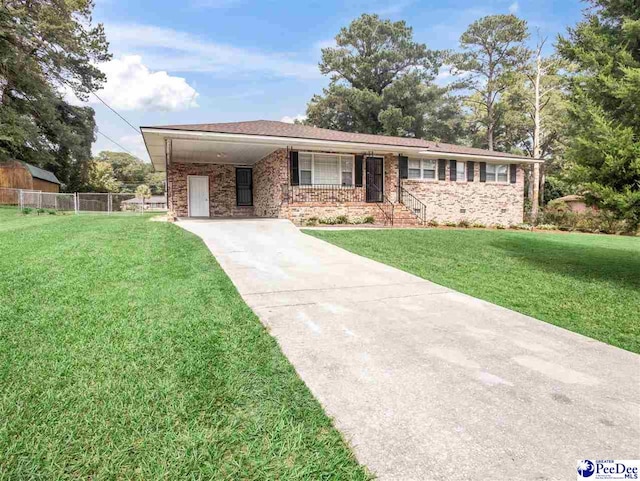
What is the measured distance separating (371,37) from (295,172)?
25153 millimetres

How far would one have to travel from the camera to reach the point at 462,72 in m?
31.9

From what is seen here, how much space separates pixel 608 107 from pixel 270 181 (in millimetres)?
11182

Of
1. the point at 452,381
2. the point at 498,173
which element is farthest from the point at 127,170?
the point at 452,381

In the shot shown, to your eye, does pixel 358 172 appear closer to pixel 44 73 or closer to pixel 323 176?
pixel 323 176

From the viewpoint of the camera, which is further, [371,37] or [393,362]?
[371,37]

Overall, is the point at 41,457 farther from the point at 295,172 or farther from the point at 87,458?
the point at 295,172

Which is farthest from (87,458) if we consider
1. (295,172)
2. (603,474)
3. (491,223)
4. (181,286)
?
(491,223)

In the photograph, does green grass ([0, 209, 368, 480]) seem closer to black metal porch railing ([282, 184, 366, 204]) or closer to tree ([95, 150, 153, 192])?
black metal porch railing ([282, 184, 366, 204])

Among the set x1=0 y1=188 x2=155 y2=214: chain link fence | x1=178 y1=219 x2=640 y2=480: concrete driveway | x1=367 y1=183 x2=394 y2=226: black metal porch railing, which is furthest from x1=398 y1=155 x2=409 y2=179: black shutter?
x1=0 y1=188 x2=155 y2=214: chain link fence

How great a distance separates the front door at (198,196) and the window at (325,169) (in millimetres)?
5089

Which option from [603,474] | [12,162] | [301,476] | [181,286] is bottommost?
[603,474]

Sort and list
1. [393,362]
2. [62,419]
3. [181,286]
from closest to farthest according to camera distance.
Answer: [62,419] → [393,362] → [181,286]

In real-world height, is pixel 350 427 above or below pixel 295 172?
below

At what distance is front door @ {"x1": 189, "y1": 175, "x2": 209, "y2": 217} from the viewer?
54.5ft
